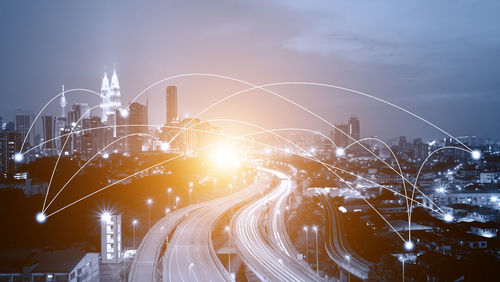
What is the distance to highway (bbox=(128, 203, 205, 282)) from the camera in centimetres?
990

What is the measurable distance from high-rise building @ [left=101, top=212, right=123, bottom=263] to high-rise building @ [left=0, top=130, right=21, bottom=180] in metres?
14.0

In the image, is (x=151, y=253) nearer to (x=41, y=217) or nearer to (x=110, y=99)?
(x=41, y=217)

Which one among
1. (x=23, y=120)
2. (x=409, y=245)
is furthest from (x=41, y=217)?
(x=23, y=120)

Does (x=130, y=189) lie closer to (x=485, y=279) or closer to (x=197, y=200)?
(x=197, y=200)

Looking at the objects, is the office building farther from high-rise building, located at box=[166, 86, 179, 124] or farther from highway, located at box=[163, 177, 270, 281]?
highway, located at box=[163, 177, 270, 281]

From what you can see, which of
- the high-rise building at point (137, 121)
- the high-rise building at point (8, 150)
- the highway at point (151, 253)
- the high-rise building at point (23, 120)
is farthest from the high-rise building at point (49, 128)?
the highway at point (151, 253)

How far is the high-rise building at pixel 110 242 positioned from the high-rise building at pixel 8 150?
46.0 ft

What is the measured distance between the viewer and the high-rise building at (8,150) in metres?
23.9

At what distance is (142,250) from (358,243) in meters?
6.97

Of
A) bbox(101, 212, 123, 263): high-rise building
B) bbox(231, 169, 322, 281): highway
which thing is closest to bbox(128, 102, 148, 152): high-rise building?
bbox(231, 169, 322, 281): highway

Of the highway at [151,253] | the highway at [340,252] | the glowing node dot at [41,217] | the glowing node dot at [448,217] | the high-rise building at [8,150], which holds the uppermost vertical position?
the high-rise building at [8,150]

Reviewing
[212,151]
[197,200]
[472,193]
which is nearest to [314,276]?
[197,200]

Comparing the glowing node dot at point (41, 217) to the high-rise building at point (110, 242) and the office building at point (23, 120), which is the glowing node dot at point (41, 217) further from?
the office building at point (23, 120)

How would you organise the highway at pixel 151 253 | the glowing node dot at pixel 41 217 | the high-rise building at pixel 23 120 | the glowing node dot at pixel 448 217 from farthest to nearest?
1. the high-rise building at pixel 23 120
2. the glowing node dot at pixel 448 217
3. the glowing node dot at pixel 41 217
4. the highway at pixel 151 253
